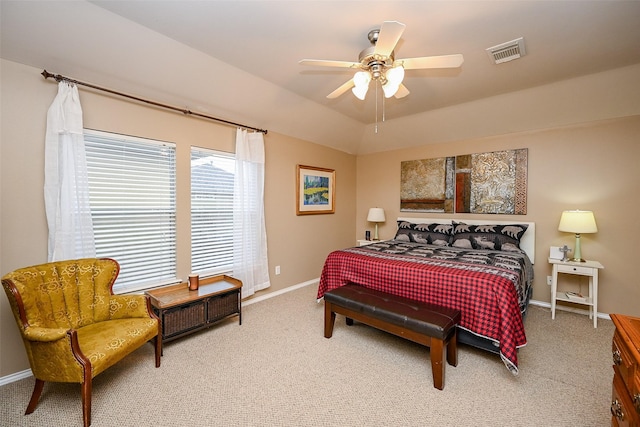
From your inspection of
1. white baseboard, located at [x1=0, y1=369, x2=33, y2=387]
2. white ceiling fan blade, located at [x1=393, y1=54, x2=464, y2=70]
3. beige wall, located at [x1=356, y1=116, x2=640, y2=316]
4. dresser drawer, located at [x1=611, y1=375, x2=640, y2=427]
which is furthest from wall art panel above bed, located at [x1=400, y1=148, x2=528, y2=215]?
white baseboard, located at [x1=0, y1=369, x2=33, y2=387]

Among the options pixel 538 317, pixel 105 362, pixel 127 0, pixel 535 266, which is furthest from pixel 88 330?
pixel 535 266

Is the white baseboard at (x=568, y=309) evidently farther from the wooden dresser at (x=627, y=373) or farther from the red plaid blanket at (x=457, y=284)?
the wooden dresser at (x=627, y=373)

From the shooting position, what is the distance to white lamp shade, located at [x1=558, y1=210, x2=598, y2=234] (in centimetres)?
304

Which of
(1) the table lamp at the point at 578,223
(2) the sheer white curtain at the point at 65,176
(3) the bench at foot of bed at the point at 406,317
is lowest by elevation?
(3) the bench at foot of bed at the point at 406,317

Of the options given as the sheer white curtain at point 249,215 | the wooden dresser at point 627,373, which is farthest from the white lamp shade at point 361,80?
Answer: the wooden dresser at point 627,373

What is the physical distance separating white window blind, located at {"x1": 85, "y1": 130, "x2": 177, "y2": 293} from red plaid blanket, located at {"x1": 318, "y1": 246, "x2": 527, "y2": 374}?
1927 mm

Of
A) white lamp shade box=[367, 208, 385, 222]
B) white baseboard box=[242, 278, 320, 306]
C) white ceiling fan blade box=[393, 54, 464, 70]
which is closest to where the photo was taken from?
white ceiling fan blade box=[393, 54, 464, 70]

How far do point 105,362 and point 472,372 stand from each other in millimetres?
2699

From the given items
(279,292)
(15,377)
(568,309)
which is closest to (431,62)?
(279,292)

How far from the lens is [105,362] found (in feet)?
5.71

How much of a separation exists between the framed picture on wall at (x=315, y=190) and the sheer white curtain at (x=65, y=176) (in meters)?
2.63

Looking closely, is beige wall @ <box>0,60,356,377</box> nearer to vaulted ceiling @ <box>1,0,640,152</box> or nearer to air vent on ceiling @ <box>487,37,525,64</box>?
vaulted ceiling @ <box>1,0,640,152</box>

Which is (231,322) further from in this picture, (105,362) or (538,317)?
(538,317)

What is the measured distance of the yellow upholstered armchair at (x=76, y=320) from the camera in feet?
5.35
